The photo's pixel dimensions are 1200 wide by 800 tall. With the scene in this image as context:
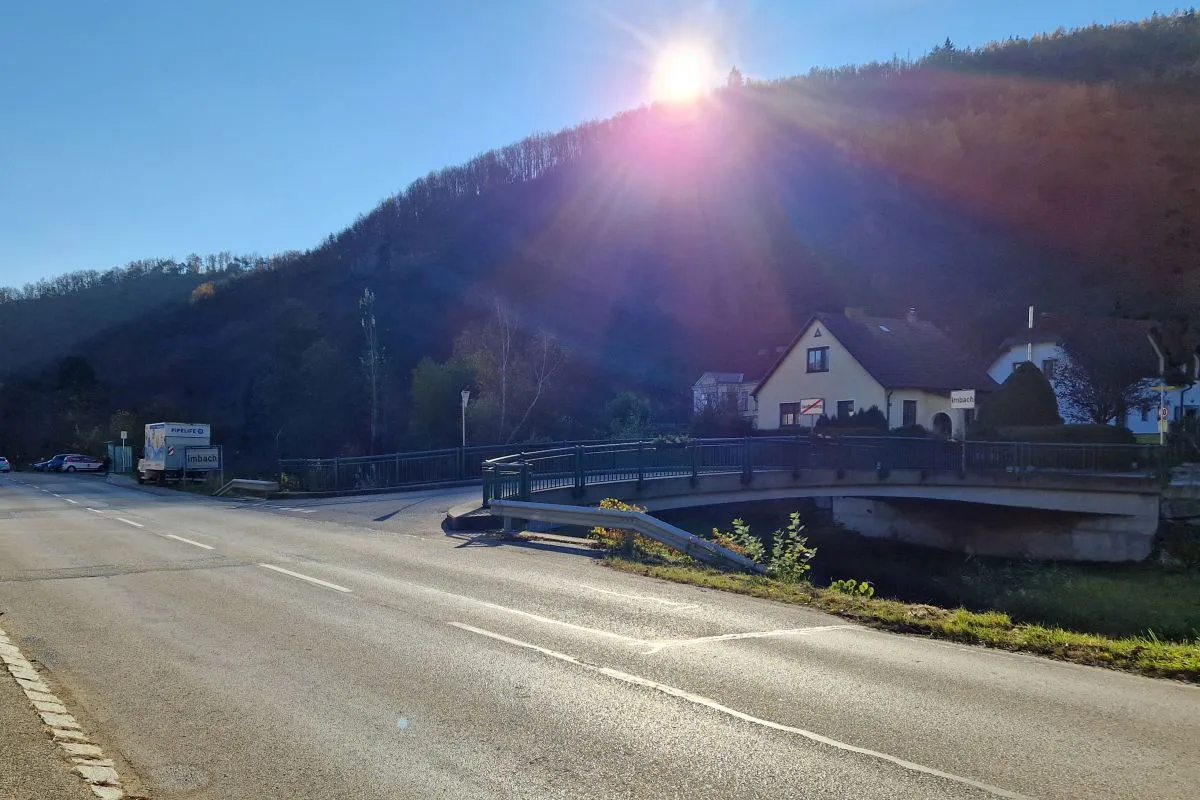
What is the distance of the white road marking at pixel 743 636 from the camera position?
24.8 ft

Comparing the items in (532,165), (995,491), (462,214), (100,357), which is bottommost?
(995,491)

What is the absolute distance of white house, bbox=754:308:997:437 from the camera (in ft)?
147

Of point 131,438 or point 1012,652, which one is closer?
point 1012,652

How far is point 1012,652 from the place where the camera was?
25.3 feet

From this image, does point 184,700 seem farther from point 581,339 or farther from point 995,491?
point 581,339

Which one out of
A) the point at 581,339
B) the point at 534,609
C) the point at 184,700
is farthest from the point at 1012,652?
the point at 581,339

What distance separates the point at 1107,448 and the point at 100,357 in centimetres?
10103

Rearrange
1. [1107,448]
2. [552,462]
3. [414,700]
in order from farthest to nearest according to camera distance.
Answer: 1. [1107,448]
2. [552,462]
3. [414,700]

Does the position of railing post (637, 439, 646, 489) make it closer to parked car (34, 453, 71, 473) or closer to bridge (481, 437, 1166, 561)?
bridge (481, 437, 1166, 561)

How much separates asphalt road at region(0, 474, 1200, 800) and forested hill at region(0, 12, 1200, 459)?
1377 inches

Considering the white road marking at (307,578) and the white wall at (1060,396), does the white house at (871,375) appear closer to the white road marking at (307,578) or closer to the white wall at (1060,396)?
the white wall at (1060,396)

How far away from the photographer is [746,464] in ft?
84.6

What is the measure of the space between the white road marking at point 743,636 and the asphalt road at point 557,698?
1.9 inches

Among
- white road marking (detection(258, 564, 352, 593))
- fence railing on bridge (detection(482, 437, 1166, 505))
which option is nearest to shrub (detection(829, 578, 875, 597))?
white road marking (detection(258, 564, 352, 593))
